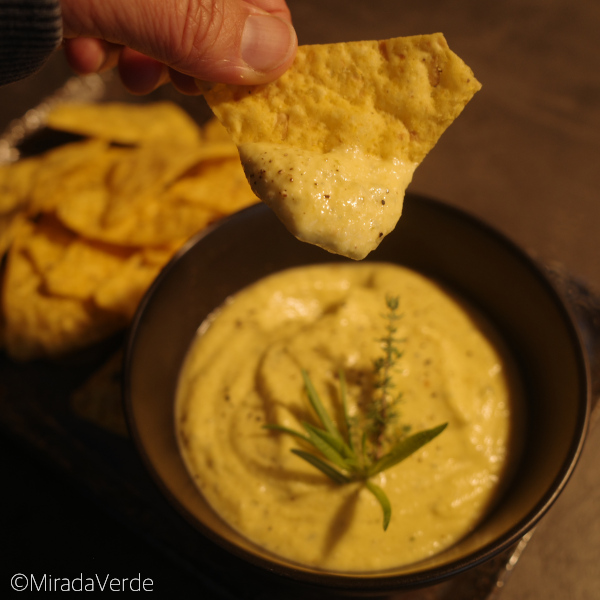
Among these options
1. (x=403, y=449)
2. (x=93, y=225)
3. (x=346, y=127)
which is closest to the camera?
(x=346, y=127)

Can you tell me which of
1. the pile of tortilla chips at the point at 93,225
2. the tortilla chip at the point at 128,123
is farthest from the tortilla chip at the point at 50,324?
the tortilla chip at the point at 128,123

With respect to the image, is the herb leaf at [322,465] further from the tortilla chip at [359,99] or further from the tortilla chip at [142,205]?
the tortilla chip at [142,205]

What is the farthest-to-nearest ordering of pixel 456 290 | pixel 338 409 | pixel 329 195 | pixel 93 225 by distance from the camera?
pixel 93 225, pixel 456 290, pixel 338 409, pixel 329 195

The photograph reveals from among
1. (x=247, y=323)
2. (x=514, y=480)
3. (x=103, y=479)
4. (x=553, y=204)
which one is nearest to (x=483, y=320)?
(x=514, y=480)

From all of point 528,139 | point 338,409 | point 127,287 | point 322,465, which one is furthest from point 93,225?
point 528,139

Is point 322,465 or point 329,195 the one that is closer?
point 329,195

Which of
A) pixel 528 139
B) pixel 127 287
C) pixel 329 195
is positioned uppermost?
pixel 329 195

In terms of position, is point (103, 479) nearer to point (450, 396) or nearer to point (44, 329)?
point (44, 329)

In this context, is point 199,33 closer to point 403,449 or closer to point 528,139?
point 403,449
